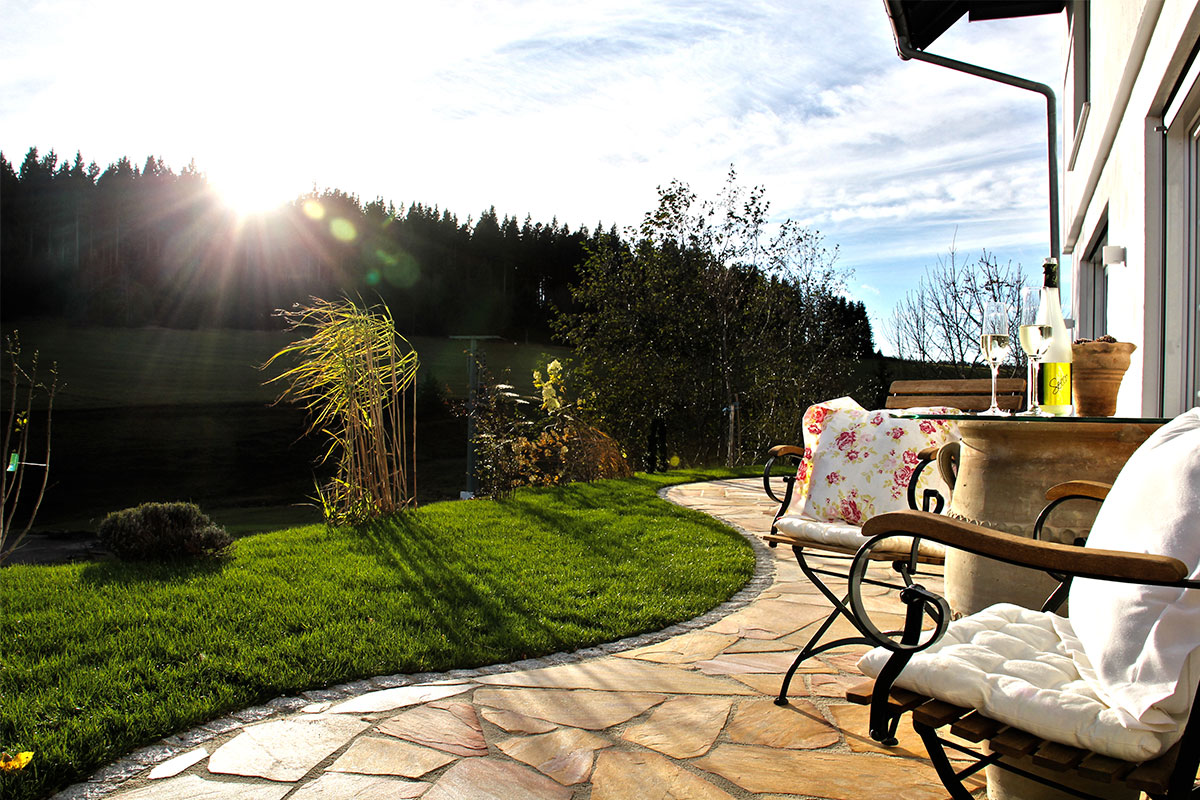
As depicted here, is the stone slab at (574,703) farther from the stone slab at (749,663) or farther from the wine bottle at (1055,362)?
the wine bottle at (1055,362)

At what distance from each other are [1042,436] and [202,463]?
16108mm

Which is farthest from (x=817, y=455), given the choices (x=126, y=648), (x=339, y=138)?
(x=339, y=138)

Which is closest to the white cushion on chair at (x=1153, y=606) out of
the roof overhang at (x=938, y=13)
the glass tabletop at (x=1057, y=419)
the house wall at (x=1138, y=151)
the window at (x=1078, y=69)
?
the glass tabletop at (x=1057, y=419)

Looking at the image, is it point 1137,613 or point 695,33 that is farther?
point 695,33

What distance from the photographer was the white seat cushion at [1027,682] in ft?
3.40

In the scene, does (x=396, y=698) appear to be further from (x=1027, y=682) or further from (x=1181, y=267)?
(x=1181, y=267)

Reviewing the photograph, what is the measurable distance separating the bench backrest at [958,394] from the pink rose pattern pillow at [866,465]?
1.25m

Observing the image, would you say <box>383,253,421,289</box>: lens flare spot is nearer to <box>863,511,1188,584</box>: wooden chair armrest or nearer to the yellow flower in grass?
the yellow flower in grass

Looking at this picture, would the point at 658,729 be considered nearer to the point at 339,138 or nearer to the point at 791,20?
the point at 791,20

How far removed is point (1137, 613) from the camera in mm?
1127

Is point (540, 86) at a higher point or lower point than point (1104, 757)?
higher

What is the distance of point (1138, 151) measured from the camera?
3074 millimetres

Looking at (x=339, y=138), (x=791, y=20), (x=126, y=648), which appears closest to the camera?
(x=126, y=648)

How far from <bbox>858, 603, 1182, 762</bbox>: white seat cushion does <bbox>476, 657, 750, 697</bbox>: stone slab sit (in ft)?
3.47
